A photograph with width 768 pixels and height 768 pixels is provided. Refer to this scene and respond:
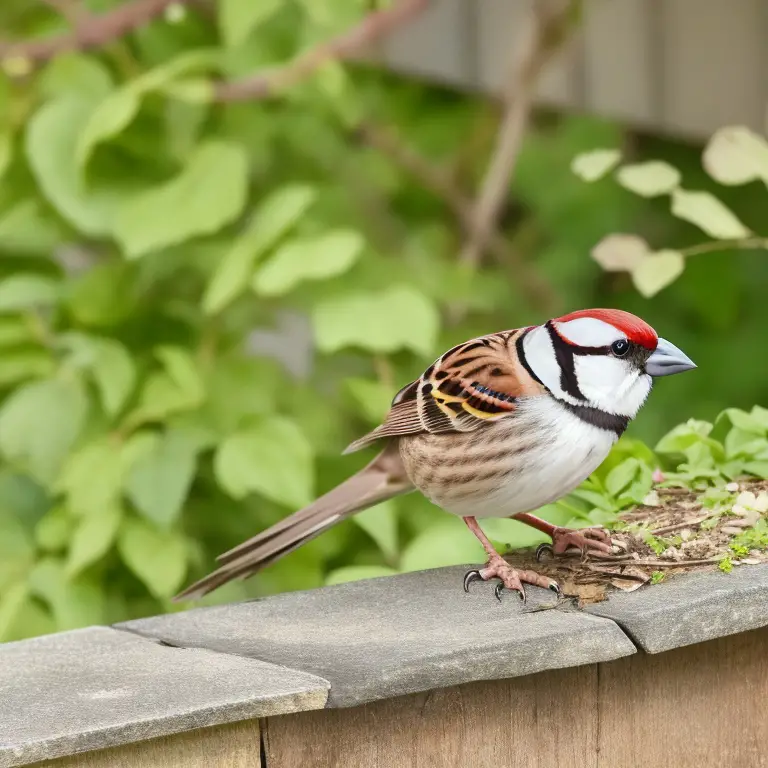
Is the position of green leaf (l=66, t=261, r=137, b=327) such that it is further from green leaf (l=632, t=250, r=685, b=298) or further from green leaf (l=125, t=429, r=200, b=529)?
green leaf (l=632, t=250, r=685, b=298)

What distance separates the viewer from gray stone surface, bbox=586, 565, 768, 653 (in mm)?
1535

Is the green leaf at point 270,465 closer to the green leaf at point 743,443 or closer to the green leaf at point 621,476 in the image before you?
the green leaf at point 621,476

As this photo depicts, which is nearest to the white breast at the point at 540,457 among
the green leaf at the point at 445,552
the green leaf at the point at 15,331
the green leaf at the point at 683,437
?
the green leaf at the point at 445,552

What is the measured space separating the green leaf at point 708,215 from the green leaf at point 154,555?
1.24m

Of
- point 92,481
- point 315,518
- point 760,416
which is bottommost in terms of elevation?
point 92,481

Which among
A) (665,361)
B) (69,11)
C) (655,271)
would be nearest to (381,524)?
(655,271)

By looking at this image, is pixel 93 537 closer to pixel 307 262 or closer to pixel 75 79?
pixel 307 262

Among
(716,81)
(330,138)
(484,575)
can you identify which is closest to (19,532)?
(330,138)

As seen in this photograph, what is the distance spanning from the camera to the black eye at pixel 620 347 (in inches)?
61.3

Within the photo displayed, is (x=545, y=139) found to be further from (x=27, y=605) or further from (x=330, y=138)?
(x=27, y=605)

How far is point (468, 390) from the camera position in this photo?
5.62 ft

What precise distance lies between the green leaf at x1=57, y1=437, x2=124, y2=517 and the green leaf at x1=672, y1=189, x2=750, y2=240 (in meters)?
1.24

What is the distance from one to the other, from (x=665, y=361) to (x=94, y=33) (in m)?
1.98

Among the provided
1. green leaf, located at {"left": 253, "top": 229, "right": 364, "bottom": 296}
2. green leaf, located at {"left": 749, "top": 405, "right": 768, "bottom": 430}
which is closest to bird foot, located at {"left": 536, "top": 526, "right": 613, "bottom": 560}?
green leaf, located at {"left": 749, "top": 405, "right": 768, "bottom": 430}
